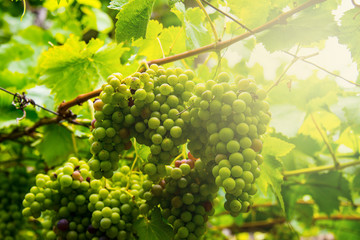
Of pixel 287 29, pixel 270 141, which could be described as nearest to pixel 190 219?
pixel 270 141

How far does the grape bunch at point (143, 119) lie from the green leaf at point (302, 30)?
284mm

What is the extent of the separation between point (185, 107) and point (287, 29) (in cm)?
37

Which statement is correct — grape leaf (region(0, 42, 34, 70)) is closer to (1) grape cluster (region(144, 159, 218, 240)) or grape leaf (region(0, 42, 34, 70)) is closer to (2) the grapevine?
(2) the grapevine

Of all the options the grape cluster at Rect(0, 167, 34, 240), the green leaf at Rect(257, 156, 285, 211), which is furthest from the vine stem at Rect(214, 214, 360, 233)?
the grape cluster at Rect(0, 167, 34, 240)

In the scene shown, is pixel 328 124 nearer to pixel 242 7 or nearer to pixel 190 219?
pixel 242 7

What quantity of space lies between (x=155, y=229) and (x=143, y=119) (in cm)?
33

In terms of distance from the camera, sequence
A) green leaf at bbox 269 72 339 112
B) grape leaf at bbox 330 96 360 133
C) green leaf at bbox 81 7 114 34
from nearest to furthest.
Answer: grape leaf at bbox 330 96 360 133 → green leaf at bbox 269 72 339 112 → green leaf at bbox 81 7 114 34

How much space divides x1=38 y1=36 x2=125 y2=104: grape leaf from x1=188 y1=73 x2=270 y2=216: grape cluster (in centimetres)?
51

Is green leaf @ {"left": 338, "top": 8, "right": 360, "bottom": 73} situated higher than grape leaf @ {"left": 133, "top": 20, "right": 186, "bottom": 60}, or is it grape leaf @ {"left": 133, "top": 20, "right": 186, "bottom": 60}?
grape leaf @ {"left": 133, "top": 20, "right": 186, "bottom": 60}

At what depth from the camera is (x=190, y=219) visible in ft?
2.54

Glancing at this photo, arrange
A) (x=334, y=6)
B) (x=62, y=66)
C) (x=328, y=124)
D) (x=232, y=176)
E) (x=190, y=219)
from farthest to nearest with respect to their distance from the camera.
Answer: (x=328, y=124), (x=62, y=66), (x=334, y=6), (x=190, y=219), (x=232, y=176)

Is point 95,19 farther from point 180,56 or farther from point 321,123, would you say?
point 321,123

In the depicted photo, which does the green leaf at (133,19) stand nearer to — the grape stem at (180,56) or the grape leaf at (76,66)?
A: the grape stem at (180,56)

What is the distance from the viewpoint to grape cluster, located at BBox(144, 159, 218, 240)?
0.77m
